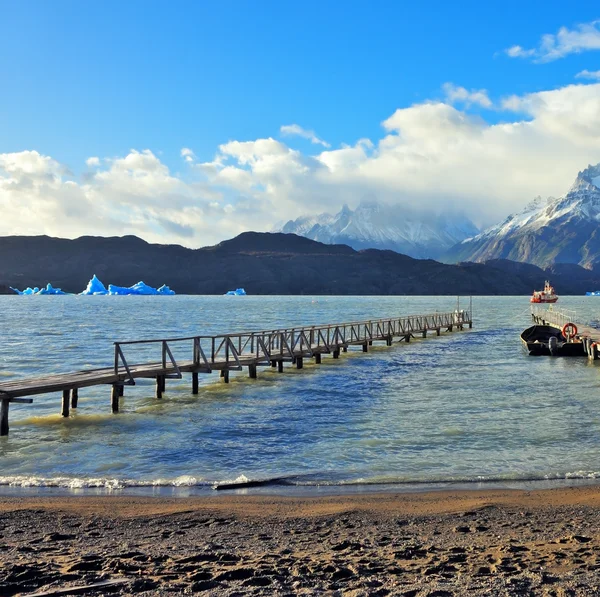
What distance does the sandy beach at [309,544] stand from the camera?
6465mm

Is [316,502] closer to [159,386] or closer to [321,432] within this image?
[321,432]

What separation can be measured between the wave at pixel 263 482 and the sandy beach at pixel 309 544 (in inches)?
31.6

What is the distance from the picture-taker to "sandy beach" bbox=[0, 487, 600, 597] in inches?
255

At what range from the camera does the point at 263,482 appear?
12.2m

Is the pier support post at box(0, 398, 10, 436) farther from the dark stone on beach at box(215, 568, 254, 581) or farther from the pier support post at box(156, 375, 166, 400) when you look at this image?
the dark stone on beach at box(215, 568, 254, 581)

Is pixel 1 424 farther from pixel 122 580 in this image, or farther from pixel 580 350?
pixel 580 350

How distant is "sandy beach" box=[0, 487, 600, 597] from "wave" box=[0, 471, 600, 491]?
0.80 metres

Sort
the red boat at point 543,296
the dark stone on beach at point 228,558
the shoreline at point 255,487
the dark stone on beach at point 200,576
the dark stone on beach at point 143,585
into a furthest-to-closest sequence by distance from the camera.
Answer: the red boat at point 543,296, the shoreline at point 255,487, the dark stone on beach at point 228,558, the dark stone on beach at point 200,576, the dark stone on beach at point 143,585

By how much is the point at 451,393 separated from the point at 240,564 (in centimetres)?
1825

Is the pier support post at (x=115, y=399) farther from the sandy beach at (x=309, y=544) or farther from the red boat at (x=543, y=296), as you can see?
the red boat at (x=543, y=296)

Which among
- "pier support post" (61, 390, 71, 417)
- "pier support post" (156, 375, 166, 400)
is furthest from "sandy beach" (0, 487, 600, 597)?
"pier support post" (156, 375, 166, 400)

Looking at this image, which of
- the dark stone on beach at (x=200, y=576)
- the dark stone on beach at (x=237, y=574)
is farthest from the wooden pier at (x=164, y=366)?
the dark stone on beach at (x=237, y=574)

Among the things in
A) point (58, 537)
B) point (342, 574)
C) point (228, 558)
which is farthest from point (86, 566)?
point (342, 574)

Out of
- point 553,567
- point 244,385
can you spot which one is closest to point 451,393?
point 244,385
